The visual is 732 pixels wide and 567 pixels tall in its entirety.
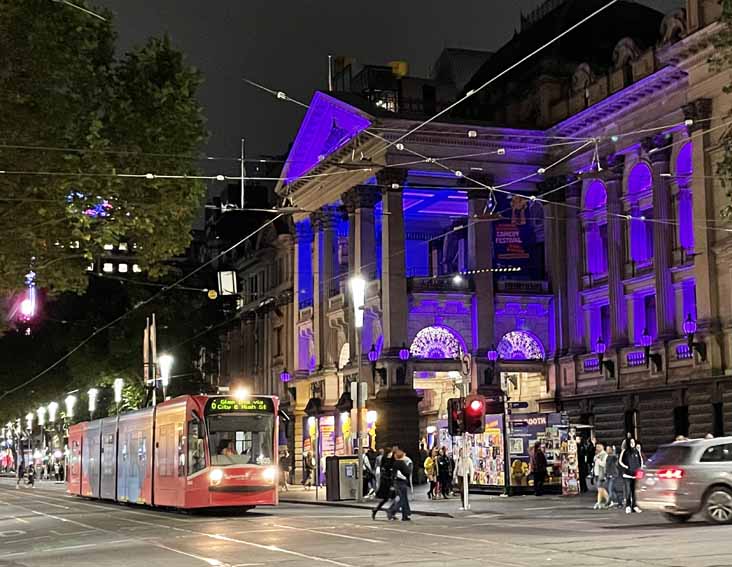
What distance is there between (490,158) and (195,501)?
28.8 m

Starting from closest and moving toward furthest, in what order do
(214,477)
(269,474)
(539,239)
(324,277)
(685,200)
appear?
1. (214,477)
2. (269,474)
3. (685,200)
4. (539,239)
5. (324,277)

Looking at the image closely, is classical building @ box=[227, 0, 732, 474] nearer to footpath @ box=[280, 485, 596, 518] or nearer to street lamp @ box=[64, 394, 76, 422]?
footpath @ box=[280, 485, 596, 518]

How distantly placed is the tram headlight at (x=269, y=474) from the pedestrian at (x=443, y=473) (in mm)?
9600

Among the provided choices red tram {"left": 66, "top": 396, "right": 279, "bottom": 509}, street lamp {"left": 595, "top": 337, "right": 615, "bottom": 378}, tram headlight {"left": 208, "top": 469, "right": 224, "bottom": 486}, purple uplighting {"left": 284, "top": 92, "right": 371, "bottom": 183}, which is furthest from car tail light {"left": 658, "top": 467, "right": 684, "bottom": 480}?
purple uplighting {"left": 284, "top": 92, "right": 371, "bottom": 183}

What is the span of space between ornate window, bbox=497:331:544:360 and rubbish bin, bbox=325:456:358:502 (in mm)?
16372

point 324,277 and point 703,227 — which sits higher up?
point 324,277

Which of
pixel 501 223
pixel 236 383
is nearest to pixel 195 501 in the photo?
pixel 501 223

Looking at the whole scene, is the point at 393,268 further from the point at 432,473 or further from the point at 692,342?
the point at 432,473

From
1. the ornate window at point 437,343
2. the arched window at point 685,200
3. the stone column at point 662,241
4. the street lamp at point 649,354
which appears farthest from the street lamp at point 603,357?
the ornate window at point 437,343

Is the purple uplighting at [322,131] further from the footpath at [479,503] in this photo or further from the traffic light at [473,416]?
the traffic light at [473,416]

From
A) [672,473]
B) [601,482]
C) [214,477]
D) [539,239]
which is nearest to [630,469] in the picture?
Answer: [601,482]

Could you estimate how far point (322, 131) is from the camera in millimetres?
59688

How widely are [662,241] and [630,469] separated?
1908 centimetres

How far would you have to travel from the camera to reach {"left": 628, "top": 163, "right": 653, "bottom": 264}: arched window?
4797cm
